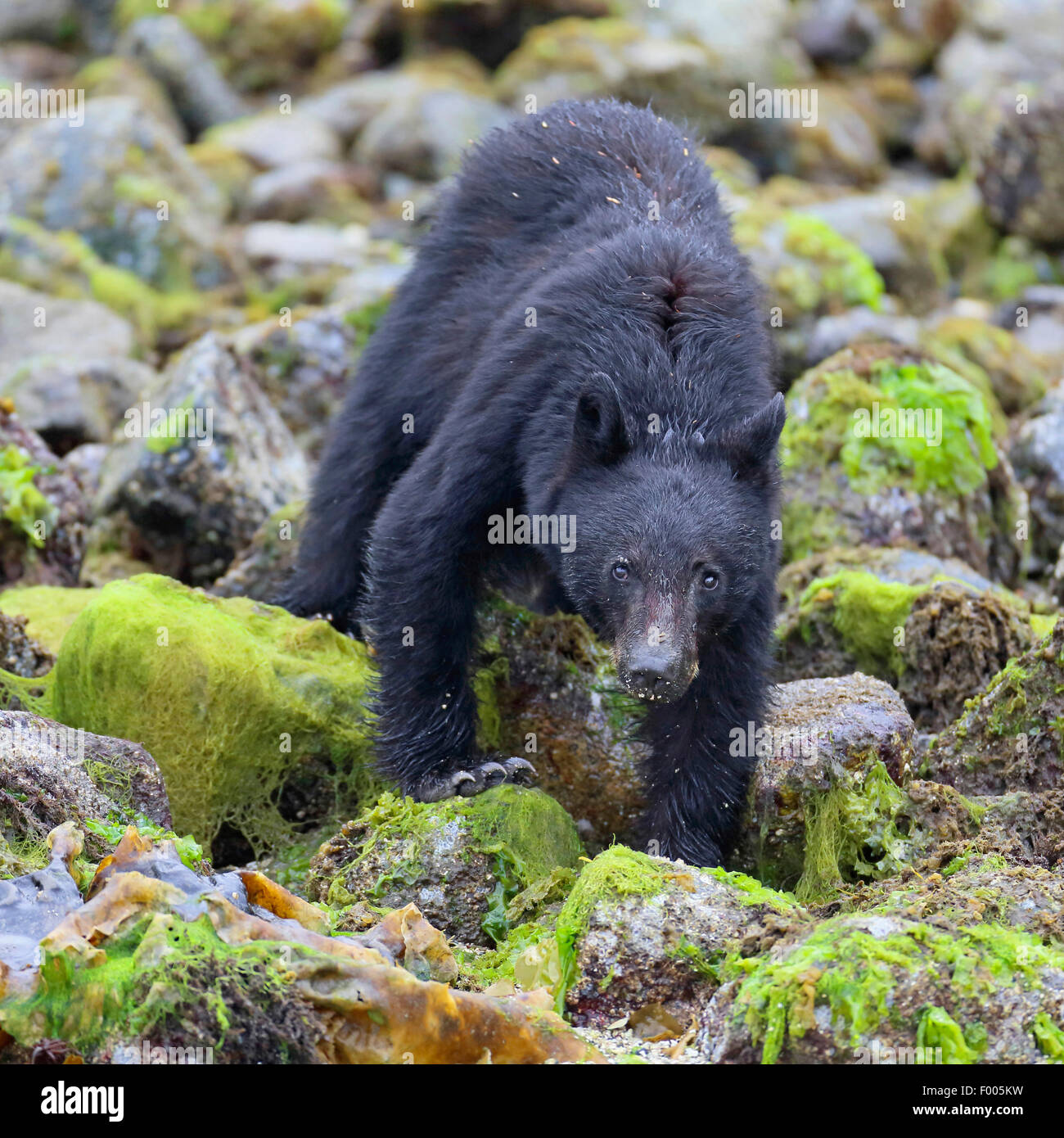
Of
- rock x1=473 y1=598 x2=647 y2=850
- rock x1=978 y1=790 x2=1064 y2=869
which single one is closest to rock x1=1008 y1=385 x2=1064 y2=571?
rock x1=473 y1=598 x2=647 y2=850

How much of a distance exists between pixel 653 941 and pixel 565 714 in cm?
209

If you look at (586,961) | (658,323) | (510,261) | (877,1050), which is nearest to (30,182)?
(510,261)

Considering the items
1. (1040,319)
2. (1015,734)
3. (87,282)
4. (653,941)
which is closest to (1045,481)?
(1015,734)

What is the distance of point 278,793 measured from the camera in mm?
6930

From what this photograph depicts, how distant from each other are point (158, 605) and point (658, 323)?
249 centimetres

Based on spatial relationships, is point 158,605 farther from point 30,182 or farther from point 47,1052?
point 30,182

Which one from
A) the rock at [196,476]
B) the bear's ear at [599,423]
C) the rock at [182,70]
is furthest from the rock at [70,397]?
the rock at [182,70]

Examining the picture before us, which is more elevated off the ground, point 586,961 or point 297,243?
point 297,243

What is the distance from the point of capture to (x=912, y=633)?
768cm

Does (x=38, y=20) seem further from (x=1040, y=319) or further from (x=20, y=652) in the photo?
(x=20, y=652)

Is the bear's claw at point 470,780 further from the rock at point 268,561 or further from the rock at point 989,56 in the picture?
the rock at point 989,56

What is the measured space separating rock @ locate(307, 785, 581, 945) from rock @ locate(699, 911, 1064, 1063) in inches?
59.5

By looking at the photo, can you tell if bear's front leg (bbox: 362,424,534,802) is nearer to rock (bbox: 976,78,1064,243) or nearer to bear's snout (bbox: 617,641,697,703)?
bear's snout (bbox: 617,641,697,703)

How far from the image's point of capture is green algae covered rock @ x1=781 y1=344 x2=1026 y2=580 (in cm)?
953
